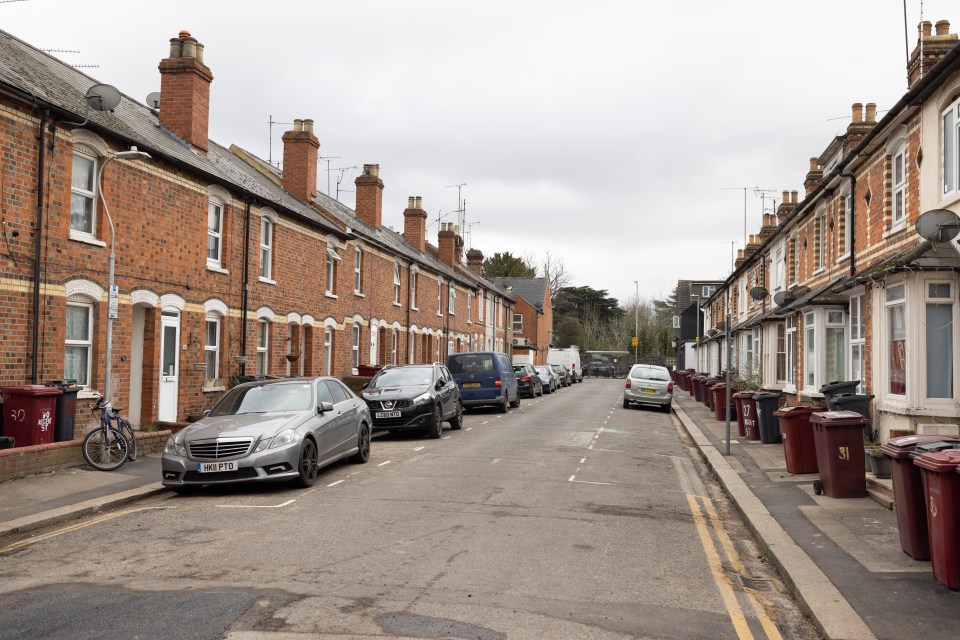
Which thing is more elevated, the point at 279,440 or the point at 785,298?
the point at 785,298

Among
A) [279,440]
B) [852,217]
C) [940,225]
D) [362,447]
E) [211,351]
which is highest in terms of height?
[852,217]

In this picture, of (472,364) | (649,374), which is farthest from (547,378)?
(472,364)

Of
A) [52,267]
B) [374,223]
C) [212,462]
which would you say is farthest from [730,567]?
[374,223]

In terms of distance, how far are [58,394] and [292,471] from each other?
3.99 m

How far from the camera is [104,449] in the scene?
37.5 feet

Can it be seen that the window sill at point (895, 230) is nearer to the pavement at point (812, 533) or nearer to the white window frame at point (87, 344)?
the pavement at point (812, 533)

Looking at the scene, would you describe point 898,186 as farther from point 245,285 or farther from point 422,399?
point 245,285

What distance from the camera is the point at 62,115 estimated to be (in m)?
12.7

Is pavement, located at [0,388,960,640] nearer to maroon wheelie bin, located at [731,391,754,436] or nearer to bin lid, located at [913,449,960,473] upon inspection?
bin lid, located at [913,449,960,473]

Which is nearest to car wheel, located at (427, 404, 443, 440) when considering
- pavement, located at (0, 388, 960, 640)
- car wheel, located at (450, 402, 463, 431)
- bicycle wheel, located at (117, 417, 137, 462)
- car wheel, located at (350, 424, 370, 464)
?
car wheel, located at (450, 402, 463, 431)

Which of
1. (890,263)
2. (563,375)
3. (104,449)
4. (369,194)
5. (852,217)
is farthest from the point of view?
(563,375)

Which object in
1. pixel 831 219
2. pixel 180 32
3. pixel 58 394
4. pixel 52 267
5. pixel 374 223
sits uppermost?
pixel 180 32

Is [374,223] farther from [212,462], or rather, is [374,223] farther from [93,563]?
[93,563]

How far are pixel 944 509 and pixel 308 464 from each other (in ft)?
24.3
